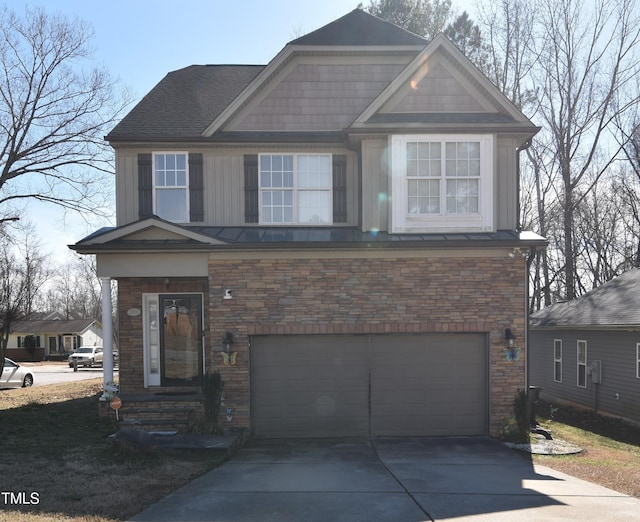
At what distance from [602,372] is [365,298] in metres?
9.40

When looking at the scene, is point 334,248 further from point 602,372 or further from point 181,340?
point 602,372

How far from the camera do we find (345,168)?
13.0 m

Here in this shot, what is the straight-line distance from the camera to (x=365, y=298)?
441 inches

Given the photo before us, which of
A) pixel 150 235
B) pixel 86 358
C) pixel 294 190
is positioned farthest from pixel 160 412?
pixel 86 358

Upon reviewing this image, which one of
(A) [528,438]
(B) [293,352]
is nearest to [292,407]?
(B) [293,352]

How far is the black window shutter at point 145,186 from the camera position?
1288 cm

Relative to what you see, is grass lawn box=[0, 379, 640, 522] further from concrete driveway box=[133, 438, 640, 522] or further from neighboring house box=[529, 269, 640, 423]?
neighboring house box=[529, 269, 640, 423]

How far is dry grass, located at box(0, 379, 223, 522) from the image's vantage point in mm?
6301

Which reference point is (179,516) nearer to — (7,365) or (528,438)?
(528,438)

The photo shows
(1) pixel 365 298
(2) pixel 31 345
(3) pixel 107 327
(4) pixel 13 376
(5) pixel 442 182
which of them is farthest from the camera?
(2) pixel 31 345

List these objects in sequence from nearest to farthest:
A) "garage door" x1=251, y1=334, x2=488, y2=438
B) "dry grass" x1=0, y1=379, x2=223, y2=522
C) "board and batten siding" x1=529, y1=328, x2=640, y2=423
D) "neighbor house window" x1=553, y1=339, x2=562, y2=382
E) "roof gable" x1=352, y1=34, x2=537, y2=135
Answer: "dry grass" x1=0, y1=379, x2=223, y2=522
"garage door" x1=251, y1=334, x2=488, y2=438
"roof gable" x1=352, y1=34, x2=537, y2=135
"board and batten siding" x1=529, y1=328, x2=640, y2=423
"neighbor house window" x1=553, y1=339, x2=562, y2=382

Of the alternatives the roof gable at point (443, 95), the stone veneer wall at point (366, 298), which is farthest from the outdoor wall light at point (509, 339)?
the roof gable at point (443, 95)

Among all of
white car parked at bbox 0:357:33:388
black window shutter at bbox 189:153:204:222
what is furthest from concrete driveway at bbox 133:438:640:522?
white car parked at bbox 0:357:33:388

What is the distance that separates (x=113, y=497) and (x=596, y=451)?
352 inches
